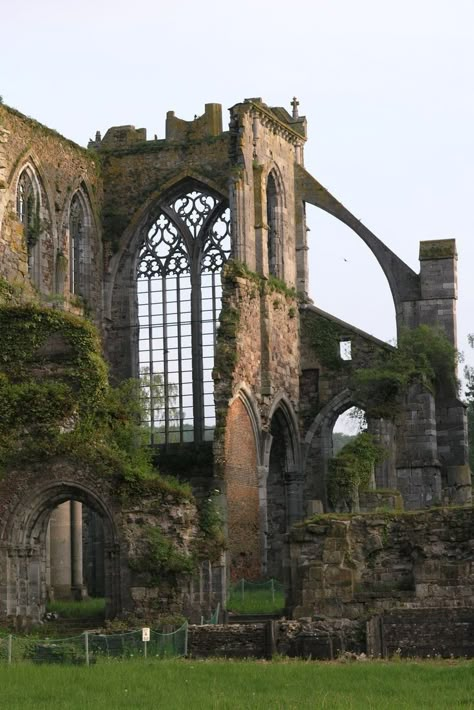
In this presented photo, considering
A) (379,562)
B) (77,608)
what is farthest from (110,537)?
(379,562)

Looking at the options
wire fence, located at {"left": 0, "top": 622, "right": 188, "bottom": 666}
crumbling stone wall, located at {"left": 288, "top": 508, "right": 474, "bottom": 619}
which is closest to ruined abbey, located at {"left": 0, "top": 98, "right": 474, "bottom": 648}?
crumbling stone wall, located at {"left": 288, "top": 508, "right": 474, "bottom": 619}

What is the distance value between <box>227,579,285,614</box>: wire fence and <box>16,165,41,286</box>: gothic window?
27.9ft

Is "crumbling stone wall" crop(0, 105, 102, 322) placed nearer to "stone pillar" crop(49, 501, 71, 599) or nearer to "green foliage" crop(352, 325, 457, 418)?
"stone pillar" crop(49, 501, 71, 599)

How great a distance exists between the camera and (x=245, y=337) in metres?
43.6

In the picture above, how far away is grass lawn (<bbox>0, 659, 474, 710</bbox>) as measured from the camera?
22391mm

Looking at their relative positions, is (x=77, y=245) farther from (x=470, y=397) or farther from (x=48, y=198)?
(x=470, y=397)

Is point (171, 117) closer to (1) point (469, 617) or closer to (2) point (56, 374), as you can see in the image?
(2) point (56, 374)

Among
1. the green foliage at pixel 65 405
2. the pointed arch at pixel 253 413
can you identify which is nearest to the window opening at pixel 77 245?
the pointed arch at pixel 253 413

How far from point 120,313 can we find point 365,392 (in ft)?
22.4

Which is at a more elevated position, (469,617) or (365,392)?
(365,392)

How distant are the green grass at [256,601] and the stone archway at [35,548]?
8.73 ft

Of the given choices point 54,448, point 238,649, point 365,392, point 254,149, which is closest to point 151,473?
point 54,448

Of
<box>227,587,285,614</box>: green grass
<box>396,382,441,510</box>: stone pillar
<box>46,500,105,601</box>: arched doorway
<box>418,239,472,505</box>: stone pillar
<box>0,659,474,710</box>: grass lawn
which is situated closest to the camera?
<box>0,659,474,710</box>: grass lawn

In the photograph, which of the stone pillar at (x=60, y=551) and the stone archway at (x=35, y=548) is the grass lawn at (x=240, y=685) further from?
the stone pillar at (x=60, y=551)
